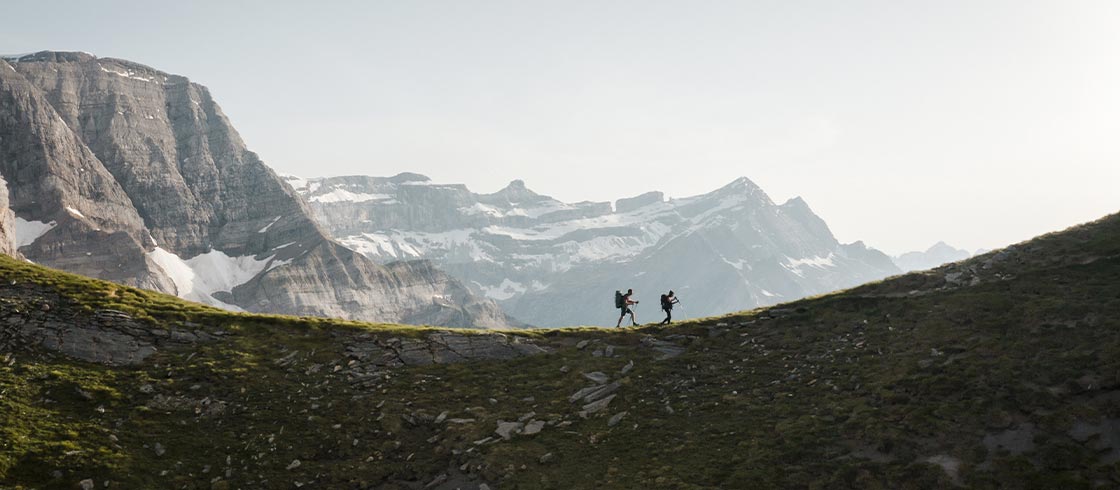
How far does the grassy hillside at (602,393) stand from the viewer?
23.2 metres

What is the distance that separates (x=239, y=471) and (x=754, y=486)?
60.2ft

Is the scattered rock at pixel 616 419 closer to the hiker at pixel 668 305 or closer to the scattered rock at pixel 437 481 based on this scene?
the scattered rock at pixel 437 481

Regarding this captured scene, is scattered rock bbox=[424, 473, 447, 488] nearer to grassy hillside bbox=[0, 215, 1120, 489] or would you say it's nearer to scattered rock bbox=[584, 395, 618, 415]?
grassy hillside bbox=[0, 215, 1120, 489]

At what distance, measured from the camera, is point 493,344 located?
128 ft

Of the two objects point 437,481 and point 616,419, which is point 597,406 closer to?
point 616,419

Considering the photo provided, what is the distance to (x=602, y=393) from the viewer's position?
104 feet

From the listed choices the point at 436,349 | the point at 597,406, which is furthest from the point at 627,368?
the point at 436,349

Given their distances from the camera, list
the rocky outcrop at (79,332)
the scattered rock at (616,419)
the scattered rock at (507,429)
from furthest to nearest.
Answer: the rocky outcrop at (79,332)
the scattered rock at (616,419)
the scattered rock at (507,429)

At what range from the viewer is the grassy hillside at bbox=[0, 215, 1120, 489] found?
23219 mm

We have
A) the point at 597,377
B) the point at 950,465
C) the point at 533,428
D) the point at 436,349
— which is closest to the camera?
the point at 950,465

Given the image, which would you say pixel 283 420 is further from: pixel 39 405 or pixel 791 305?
pixel 791 305

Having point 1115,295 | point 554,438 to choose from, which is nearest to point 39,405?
point 554,438

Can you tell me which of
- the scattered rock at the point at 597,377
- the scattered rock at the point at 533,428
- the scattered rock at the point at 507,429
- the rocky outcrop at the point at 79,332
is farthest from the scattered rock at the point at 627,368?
the rocky outcrop at the point at 79,332

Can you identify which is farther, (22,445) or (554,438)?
(554,438)
